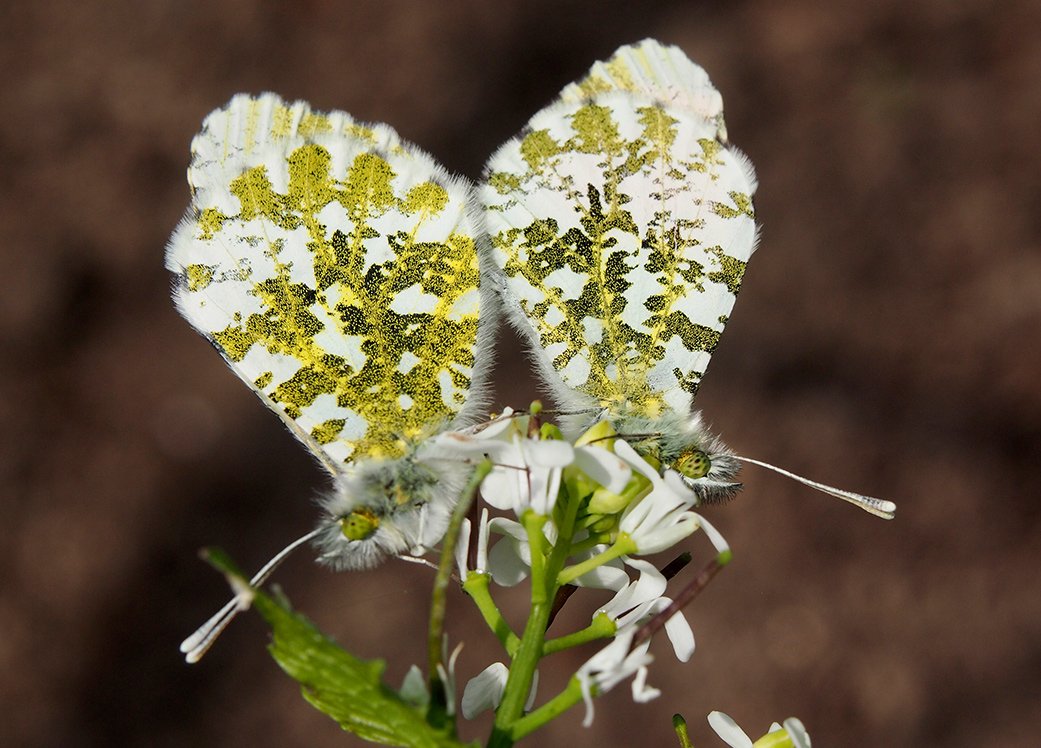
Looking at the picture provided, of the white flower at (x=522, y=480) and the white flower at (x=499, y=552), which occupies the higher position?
the white flower at (x=522, y=480)

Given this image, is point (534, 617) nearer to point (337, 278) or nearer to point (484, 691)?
point (484, 691)

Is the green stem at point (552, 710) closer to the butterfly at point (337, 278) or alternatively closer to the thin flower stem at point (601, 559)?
the thin flower stem at point (601, 559)

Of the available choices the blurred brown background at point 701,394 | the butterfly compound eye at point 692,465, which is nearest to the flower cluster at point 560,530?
the butterfly compound eye at point 692,465

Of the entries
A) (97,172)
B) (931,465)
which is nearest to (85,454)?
(97,172)

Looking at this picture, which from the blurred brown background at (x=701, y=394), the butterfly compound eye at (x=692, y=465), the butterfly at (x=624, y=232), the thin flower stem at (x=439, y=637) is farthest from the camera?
the blurred brown background at (x=701, y=394)

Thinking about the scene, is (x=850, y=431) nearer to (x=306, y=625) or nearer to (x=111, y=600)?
(x=111, y=600)

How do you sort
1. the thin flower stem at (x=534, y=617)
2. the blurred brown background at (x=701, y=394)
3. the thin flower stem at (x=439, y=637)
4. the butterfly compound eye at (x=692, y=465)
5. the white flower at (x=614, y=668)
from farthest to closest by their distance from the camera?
the blurred brown background at (x=701, y=394), the butterfly compound eye at (x=692, y=465), the thin flower stem at (x=534, y=617), the white flower at (x=614, y=668), the thin flower stem at (x=439, y=637)

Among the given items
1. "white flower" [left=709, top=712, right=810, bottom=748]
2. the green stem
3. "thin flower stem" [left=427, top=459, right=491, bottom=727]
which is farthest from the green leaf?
"white flower" [left=709, top=712, right=810, bottom=748]
